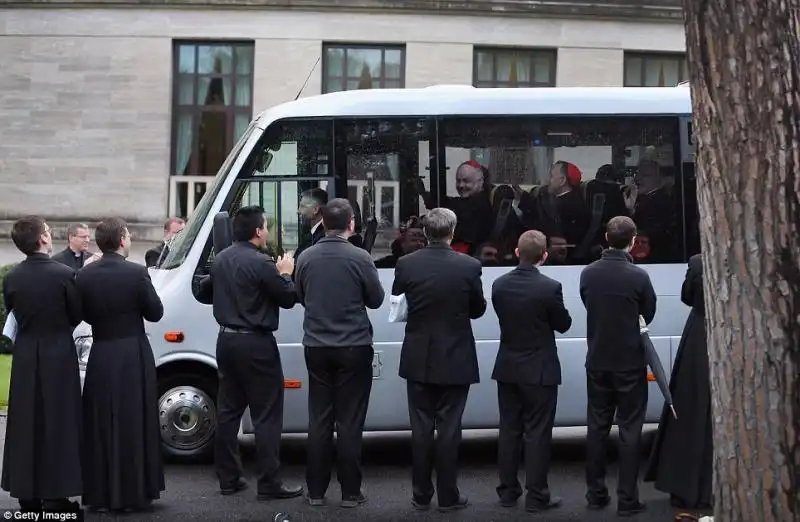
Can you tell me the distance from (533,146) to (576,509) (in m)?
2.86

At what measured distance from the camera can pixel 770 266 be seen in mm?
4004

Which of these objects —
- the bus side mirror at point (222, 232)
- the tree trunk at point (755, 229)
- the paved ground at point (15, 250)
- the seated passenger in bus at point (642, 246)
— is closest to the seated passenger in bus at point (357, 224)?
the bus side mirror at point (222, 232)

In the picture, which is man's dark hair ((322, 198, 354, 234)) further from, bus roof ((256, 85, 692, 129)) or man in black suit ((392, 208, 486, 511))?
bus roof ((256, 85, 692, 129))

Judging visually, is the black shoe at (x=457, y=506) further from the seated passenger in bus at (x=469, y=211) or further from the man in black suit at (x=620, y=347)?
the seated passenger in bus at (x=469, y=211)

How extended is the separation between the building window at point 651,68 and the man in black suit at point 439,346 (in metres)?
14.2

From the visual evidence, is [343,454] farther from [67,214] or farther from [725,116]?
[67,214]

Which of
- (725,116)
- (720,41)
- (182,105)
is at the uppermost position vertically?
(182,105)

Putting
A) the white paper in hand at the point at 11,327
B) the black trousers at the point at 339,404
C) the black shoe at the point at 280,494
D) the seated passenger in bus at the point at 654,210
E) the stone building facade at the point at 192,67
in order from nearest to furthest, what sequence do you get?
the white paper in hand at the point at 11,327
the black trousers at the point at 339,404
the black shoe at the point at 280,494
the seated passenger in bus at the point at 654,210
the stone building facade at the point at 192,67

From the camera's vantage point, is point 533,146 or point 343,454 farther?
point 533,146

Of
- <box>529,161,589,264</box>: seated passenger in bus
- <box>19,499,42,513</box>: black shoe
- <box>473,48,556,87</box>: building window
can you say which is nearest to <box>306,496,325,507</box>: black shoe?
<box>19,499,42,513</box>: black shoe

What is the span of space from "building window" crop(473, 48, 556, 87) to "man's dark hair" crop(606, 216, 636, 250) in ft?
43.4

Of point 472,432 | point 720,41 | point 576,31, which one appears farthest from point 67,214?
point 720,41

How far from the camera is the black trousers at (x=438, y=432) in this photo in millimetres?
7043

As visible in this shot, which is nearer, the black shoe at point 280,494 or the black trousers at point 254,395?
the black trousers at point 254,395
